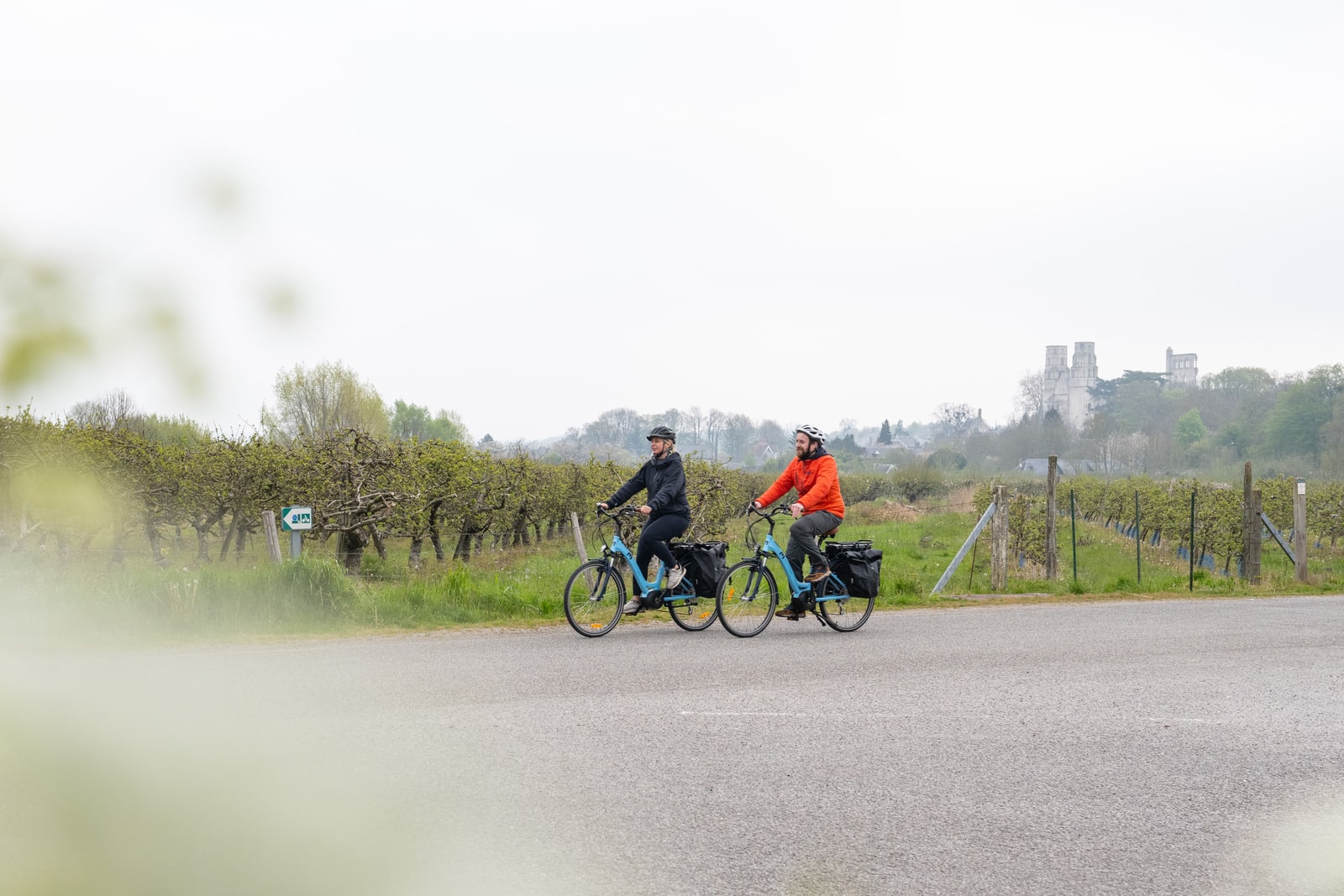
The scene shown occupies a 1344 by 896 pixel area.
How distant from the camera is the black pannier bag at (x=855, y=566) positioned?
39.0ft

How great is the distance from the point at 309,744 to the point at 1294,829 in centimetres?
451

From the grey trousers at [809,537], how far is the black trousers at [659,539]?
47.9 inches

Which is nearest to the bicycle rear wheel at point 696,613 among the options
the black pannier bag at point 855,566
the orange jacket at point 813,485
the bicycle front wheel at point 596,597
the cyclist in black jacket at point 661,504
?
the cyclist in black jacket at point 661,504

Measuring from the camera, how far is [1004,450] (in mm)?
119500

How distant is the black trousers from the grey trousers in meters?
1.22

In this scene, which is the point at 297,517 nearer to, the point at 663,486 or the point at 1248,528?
the point at 663,486

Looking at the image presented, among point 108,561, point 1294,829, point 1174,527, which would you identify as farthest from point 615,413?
point 1294,829

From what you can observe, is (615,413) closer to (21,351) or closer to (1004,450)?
(21,351)

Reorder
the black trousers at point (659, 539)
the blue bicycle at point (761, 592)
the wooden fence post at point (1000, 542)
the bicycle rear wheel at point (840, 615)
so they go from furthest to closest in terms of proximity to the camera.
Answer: the wooden fence post at point (1000, 542), the bicycle rear wheel at point (840, 615), the blue bicycle at point (761, 592), the black trousers at point (659, 539)

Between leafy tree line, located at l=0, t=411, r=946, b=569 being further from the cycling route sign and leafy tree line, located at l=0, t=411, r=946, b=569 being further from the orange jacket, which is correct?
the orange jacket

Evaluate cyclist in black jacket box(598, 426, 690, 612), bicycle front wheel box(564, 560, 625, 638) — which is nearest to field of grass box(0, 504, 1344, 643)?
bicycle front wheel box(564, 560, 625, 638)

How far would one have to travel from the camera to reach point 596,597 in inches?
447

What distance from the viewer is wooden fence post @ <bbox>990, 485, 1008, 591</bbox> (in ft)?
56.9

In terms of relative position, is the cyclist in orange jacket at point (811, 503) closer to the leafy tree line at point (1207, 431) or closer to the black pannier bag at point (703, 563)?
the black pannier bag at point (703, 563)
